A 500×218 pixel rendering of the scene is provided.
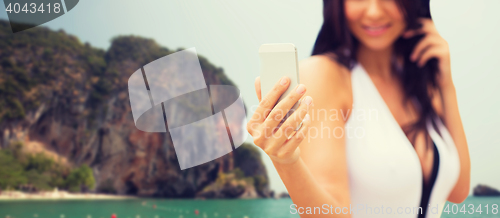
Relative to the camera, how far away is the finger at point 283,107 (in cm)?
33

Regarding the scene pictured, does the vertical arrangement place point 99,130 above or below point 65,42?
below

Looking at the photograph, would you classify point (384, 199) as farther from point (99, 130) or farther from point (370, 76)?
point (99, 130)

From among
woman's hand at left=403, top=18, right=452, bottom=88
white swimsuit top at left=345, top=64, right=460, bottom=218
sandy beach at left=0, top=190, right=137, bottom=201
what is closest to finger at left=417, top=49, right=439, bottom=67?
woman's hand at left=403, top=18, right=452, bottom=88

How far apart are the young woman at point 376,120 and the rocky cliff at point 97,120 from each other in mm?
16195

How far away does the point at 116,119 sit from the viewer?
58.7 feet

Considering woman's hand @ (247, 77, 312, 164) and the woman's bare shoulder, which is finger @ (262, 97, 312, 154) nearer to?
woman's hand @ (247, 77, 312, 164)

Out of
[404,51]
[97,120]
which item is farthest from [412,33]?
[97,120]

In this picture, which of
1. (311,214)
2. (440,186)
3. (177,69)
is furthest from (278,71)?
(177,69)

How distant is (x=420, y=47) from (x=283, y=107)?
34cm

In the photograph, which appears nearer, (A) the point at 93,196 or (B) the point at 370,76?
(B) the point at 370,76

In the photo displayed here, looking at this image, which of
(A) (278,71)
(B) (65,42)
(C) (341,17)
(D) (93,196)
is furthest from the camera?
(B) (65,42)

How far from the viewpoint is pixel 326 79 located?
46 cm

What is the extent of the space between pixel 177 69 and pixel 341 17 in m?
16.6

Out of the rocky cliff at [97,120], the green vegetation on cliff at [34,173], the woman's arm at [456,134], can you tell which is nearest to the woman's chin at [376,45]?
the woman's arm at [456,134]
